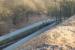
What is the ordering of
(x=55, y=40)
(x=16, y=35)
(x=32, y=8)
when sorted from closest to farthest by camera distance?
(x=55, y=40) < (x=16, y=35) < (x=32, y=8)

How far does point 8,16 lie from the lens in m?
7.43

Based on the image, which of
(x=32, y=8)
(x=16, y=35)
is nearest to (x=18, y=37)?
(x=16, y=35)

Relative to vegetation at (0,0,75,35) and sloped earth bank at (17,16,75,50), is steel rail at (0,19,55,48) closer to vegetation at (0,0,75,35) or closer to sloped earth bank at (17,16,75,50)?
sloped earth bank at (17,16,75,50)

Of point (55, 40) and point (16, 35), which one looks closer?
point (55, 40)

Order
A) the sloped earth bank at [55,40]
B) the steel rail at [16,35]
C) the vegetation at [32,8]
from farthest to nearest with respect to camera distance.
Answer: the vegetation at [32,8] → the steel rail at [16,35] → the sloped earth bank at [55,40]

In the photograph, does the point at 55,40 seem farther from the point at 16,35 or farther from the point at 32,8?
the point at 32,8

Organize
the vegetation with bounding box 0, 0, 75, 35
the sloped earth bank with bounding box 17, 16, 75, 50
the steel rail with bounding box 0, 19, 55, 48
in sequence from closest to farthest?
the sloped earth bank with bounding box 17, 16, 75, 50, the steel rail with bounding box 0, 19, 55, 48, the vegetation with bounding box 0, 0, 75, 35

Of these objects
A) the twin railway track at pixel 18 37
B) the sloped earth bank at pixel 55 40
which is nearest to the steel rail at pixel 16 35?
the twin railway track at pixel 18 37

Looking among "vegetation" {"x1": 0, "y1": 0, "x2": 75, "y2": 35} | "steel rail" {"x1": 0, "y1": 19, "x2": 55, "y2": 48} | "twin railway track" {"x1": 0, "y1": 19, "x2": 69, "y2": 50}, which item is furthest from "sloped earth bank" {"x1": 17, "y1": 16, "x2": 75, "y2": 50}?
"vegetation" {"x1": 0, "y1": 0, "x2": 75, "y2": 35}

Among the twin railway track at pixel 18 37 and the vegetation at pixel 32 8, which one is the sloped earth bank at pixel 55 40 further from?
the vegetation at pixel 32 8

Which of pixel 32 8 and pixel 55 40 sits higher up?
pixel 55 40

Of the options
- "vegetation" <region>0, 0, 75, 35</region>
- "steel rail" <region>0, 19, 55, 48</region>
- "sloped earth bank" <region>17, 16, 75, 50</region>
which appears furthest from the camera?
"vegetation" <region>0, 0, 75, 35</region>

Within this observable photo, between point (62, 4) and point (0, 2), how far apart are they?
12.0 feet

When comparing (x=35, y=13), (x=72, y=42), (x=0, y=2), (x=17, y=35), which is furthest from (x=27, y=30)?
(x=35, y=13)
